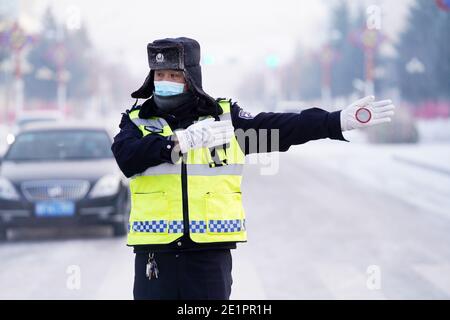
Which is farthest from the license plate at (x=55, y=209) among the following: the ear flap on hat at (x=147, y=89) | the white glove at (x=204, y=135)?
the white glove at (x=204, y=135)

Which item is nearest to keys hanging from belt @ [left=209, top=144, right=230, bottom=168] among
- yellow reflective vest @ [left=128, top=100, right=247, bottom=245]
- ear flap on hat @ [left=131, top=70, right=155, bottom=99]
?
yellow reflective vest @ [left=128, top=100, right=247, bottom=245]

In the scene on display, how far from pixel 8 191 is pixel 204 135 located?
7.73m

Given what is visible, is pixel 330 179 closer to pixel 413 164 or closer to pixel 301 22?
pixel 413 164

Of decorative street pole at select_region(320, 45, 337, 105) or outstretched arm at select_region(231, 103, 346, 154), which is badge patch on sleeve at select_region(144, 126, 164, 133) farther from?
decorative street pole at select_region(320, 45, 337, 105)

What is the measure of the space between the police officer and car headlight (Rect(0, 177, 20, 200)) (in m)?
7.37

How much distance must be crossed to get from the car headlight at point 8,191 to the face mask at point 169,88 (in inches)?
294

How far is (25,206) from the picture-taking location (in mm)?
11164

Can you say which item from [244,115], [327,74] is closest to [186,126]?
[244,115]

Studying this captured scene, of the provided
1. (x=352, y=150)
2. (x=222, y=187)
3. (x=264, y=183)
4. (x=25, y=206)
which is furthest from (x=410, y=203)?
(x=352, y=150)

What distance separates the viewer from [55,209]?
1120 cm

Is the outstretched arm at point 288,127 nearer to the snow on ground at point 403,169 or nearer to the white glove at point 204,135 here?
the white glove at point 204,135

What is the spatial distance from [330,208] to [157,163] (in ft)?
36.7

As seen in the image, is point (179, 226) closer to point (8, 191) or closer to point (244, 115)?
point (244, 115)

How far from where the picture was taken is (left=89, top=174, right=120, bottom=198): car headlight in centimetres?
1133
